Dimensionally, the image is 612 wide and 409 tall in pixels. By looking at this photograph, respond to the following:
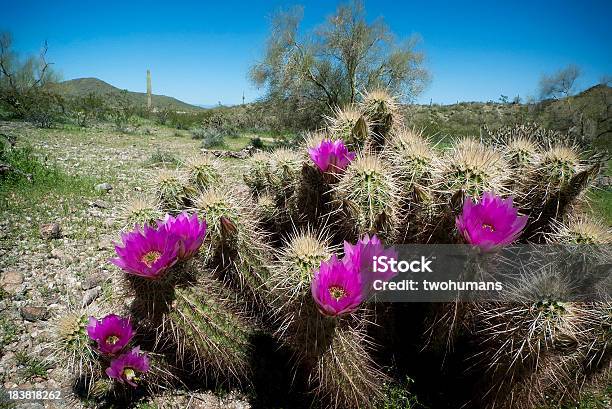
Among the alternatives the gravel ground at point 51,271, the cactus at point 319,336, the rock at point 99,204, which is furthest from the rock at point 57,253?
the cactus at point 319,336

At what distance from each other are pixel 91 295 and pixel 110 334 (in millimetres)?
1274

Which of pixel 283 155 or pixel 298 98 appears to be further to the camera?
pixel 298 98

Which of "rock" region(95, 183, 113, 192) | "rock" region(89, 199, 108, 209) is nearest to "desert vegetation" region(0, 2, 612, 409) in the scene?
"rock" region(89, 199, 108, 209)

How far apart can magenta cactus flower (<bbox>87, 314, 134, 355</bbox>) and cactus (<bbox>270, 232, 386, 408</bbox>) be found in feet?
2.70

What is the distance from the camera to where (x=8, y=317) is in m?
2.79

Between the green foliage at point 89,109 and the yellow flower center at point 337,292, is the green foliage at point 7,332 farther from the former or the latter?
the green foliage at point 89,109

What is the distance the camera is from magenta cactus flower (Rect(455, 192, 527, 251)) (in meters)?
1.57

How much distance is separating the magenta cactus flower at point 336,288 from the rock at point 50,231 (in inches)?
139

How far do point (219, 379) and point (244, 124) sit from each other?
19.9 metres

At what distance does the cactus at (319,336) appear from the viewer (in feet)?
5.47

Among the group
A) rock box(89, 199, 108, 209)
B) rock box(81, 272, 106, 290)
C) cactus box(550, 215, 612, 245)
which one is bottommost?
rock box(81, 272, 106, 290)

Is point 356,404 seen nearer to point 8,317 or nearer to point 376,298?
point 376,298

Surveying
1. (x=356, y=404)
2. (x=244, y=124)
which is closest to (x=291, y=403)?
(x=356, y=404)

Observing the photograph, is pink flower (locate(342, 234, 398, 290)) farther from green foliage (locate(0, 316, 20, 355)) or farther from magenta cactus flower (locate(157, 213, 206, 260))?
green foliage (locate(0, 316, 20, 355))
